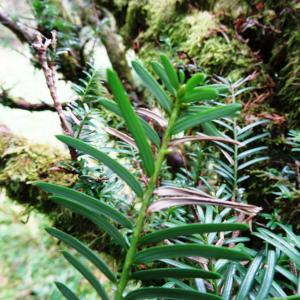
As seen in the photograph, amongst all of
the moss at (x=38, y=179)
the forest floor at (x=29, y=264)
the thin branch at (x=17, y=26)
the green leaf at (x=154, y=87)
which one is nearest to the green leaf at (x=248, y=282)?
the green leaf at (x=154, y=87)

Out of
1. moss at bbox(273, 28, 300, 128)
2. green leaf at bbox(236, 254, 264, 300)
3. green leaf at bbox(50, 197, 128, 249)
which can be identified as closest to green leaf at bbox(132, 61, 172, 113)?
green leaf at bbox(50, 197, 128, 249)

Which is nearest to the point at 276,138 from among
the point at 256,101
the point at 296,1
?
the point at 256,101

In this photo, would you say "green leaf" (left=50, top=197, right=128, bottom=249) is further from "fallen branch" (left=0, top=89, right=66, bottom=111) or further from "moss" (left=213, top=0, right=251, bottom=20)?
"moss" (left=213, top=0, right=251, bottom=20)

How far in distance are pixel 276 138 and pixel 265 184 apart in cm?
12

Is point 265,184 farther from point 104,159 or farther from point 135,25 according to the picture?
point 135,25

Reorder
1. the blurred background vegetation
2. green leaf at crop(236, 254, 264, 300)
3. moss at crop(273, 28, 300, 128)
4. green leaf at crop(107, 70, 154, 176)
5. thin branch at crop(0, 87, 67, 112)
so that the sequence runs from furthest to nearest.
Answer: thin branch at crop(0, 87, 67, 112)
moss at crop(273, 28, 300, 128)
the blurred background vegetation
green leaf at crop(236, 254, 264, 300)
green leaf at crop(107, 70, 154, 176)

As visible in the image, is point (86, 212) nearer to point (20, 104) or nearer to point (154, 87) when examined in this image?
point (154, 87)

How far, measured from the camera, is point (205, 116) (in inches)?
10.5

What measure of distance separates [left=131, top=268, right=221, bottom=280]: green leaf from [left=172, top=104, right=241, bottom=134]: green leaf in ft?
0.40

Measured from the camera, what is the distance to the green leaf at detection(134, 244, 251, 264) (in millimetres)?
248

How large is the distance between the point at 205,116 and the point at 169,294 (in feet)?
0.53

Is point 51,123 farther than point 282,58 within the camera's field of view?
Yes

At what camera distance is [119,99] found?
247mm

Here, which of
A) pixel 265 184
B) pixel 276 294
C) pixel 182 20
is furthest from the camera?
pixel 182 20
